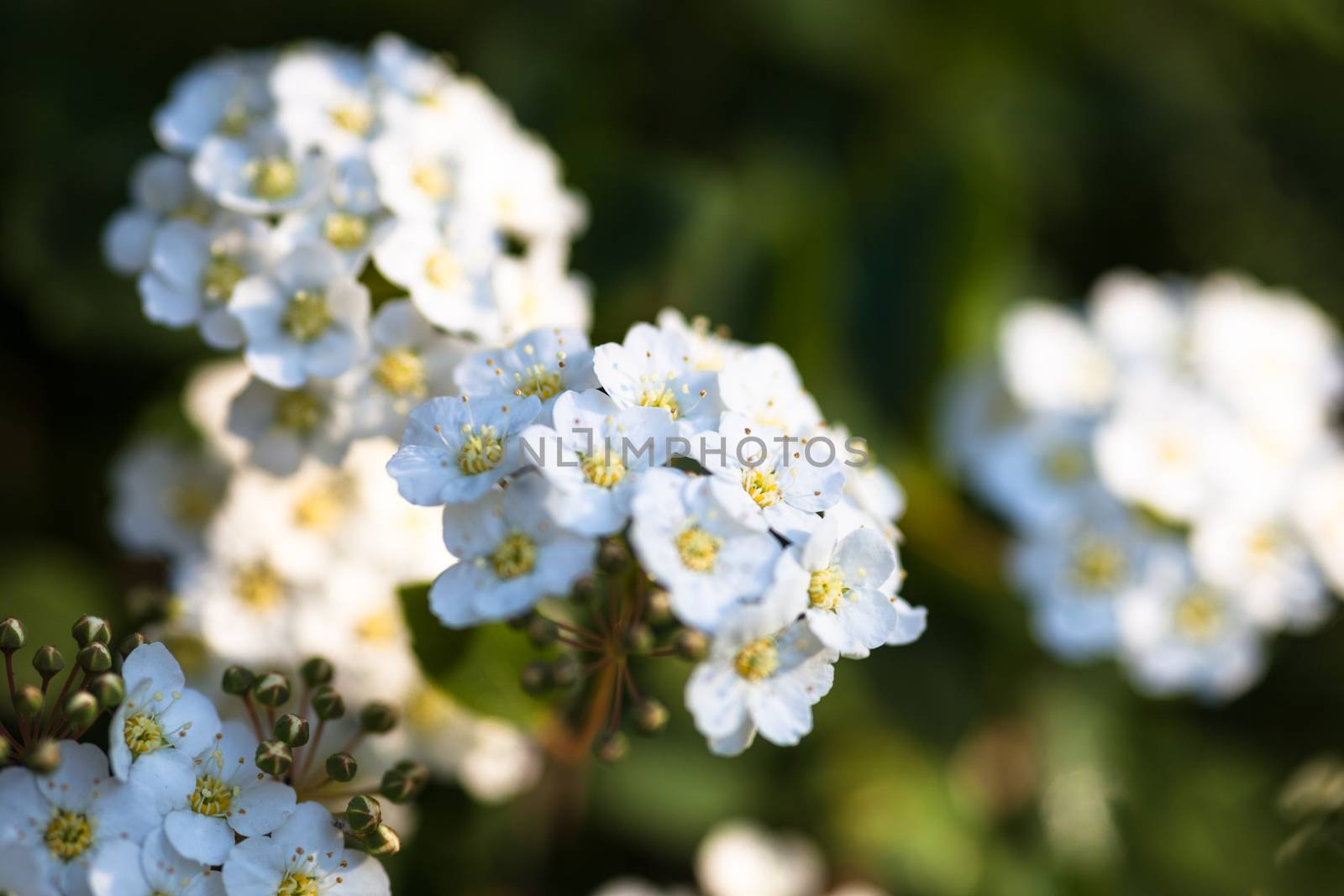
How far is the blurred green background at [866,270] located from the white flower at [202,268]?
0.52 metres

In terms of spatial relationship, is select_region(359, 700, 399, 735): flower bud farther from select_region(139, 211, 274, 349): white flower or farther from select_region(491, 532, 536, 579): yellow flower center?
select_region(139, 211, 274, 349): white flower

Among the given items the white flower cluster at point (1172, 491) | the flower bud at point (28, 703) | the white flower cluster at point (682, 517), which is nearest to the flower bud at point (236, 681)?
the flower bud at point (28, 703)

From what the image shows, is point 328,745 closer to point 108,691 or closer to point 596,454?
point 108,691

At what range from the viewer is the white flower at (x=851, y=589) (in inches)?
54.2

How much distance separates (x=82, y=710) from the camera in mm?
1285

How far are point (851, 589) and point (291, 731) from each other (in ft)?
2.34

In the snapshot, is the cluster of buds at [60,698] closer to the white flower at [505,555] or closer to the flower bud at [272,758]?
the flower bud at [272,758]

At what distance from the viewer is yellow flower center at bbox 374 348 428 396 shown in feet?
5.69

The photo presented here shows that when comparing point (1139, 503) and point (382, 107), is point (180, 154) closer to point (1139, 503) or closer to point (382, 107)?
point (382, 107)

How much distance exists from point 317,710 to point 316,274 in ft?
2.11

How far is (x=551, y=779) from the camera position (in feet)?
7.59

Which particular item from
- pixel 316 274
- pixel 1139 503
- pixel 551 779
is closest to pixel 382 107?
pixel 316 274

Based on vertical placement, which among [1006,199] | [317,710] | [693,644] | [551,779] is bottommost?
[551,779]

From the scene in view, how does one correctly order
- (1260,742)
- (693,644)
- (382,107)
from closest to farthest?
(693,644), (382,107), (1260,742)
